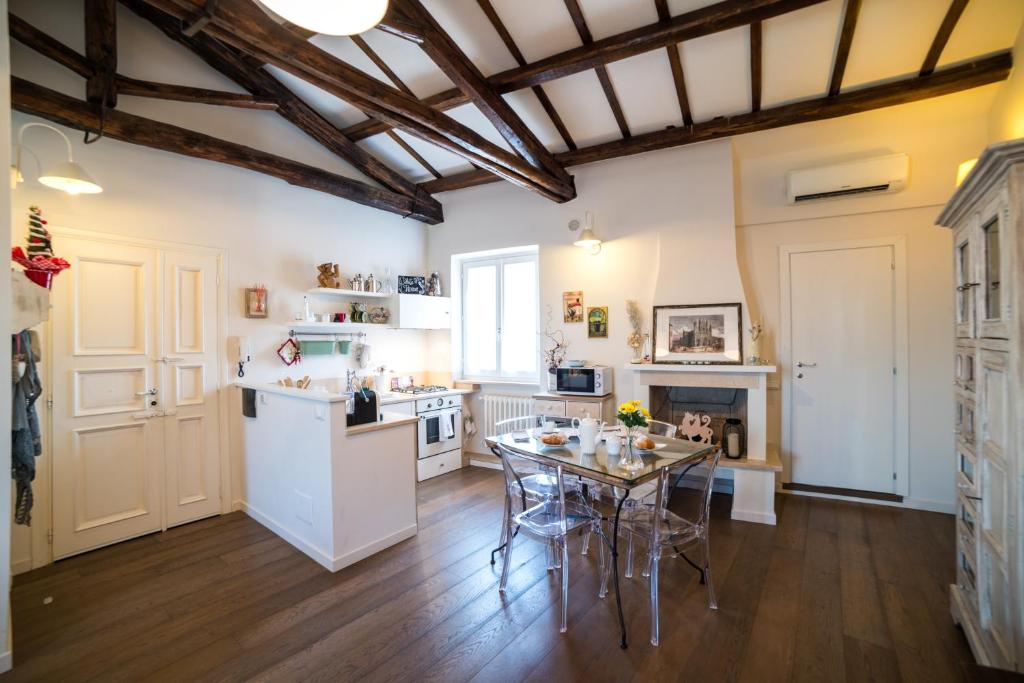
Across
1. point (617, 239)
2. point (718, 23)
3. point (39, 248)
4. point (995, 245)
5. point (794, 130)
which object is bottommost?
point (995, 245)

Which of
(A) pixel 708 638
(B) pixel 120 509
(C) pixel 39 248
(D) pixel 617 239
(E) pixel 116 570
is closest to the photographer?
(A) pixel 708 638

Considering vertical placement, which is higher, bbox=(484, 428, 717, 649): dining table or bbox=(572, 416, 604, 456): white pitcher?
bbox=(572, 416, 604, 456): white pitcher

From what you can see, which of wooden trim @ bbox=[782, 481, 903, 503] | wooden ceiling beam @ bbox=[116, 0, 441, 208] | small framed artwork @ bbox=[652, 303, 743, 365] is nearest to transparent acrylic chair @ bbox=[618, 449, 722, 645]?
small framed artwork @ bbox=[652, 303, 743, 365]

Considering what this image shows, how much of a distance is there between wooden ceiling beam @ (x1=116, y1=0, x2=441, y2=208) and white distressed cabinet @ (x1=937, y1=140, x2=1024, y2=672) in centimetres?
456

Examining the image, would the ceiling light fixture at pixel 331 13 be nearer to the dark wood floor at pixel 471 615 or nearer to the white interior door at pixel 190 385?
the dark wood floor at pixel 471 615

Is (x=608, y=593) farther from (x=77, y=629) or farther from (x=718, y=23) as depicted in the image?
(x=718, y=23)

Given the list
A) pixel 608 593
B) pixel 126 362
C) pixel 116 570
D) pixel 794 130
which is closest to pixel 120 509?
pixel 116 570

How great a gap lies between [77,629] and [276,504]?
117 centimetres

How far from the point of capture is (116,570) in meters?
2.80

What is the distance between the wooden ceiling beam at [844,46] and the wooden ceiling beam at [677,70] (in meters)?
1.00

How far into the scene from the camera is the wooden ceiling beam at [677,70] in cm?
289

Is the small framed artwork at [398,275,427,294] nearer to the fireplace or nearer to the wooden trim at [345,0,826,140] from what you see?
the wooden trim at [345,0,826,140]

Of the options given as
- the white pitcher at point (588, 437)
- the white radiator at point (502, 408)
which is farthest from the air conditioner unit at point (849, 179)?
the white radiator at point (502, 408)

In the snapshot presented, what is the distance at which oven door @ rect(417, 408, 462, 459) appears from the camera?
4578mm
